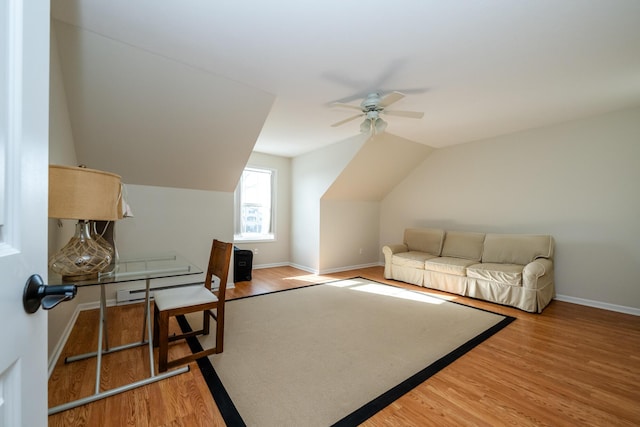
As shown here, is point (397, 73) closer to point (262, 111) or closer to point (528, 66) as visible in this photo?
point (528, 66)

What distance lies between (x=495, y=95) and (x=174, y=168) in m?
3.86

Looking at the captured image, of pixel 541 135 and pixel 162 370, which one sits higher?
pixel 541 135

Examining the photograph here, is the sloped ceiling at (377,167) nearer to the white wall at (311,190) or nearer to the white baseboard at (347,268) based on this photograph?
the white wall at (311,190)

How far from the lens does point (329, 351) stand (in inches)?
90.9

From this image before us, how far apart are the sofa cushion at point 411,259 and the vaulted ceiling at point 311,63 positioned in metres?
2.26

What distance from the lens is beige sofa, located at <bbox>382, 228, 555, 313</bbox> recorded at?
11.1 feet

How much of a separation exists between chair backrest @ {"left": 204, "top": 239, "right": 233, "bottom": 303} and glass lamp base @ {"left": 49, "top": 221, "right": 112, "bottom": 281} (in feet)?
2.46

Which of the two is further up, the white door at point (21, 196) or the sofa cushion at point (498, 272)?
the white door at point (21, 196)

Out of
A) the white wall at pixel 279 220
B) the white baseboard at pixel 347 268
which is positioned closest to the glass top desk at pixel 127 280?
the white wall at pixel 279 220

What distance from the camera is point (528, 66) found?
2.36 metres

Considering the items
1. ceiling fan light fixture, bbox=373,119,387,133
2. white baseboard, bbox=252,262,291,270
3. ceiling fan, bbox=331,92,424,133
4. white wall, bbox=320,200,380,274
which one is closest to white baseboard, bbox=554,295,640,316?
white wall, bbox=320,200,380,274

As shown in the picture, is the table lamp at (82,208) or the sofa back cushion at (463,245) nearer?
the table lamp at (82,208)

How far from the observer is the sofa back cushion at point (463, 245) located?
172 inches

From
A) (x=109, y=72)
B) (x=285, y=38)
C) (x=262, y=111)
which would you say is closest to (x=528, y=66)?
(x=285, y=38)
